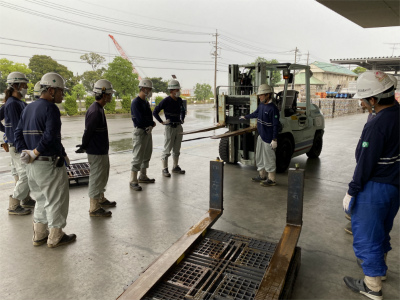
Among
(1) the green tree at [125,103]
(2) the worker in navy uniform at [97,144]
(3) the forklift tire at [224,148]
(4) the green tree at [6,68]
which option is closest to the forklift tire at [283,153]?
(3) the forklift tire at [224,148]

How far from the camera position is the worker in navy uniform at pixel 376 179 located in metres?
2.44

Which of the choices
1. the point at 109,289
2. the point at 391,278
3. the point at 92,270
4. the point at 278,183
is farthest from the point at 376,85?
the point at 278,183

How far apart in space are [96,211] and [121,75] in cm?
2763

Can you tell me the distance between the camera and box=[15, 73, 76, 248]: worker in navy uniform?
335 cm

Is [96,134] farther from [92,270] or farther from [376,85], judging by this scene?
[376,85]

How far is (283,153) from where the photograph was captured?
6.77 m

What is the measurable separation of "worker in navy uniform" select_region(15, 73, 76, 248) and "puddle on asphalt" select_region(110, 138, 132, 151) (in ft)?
20.5

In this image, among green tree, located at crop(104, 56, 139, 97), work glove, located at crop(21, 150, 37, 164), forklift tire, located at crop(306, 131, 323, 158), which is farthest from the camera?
green tree, located at crop(104, 56, 139, 97)

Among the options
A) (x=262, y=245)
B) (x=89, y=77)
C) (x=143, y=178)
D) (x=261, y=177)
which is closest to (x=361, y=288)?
(x=262, y=245)

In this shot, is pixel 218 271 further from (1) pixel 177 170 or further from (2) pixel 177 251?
(1) pixel 177 170

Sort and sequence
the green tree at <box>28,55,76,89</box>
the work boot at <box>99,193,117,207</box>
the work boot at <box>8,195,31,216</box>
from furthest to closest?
the green tree at <box>28,55,76,89</box>, the work boot at <box>99,193,117,207</box>, the work boot at <box>8,195,31,216</box>

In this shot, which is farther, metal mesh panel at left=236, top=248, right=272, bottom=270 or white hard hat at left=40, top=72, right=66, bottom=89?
white hard hat at left=40, top=72, right=66, bottom=89

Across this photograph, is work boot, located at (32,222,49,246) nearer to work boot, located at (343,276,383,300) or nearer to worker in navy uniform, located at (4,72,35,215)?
worker in navy uniform, located at (4,72,35,215)

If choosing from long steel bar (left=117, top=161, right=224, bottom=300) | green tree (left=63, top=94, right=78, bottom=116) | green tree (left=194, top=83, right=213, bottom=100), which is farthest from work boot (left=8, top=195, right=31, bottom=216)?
green tree (left=194, top=83, right=213, bottom=100)
